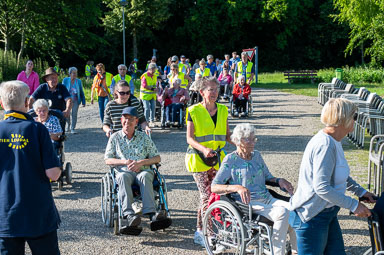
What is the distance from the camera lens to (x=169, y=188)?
8039 millimetres

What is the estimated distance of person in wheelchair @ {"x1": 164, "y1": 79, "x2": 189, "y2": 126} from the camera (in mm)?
14188

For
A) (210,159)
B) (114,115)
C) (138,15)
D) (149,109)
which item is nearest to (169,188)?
(114,115)

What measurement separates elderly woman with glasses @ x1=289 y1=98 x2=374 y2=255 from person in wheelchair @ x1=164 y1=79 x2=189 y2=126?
34.7ft

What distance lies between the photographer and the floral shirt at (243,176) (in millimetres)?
4957

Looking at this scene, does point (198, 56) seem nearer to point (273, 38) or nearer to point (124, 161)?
point (273, 38)

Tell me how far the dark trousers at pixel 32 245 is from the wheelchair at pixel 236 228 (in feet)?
5.72

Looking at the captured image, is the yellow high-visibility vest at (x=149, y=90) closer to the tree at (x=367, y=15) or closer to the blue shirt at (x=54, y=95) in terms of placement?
the blue shirt at (x=54, y=95)

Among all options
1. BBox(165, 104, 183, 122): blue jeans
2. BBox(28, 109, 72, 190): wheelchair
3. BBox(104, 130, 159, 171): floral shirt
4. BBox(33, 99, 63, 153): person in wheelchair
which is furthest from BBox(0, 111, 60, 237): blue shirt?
BBox(165, 104, 183, 122): blue jeans

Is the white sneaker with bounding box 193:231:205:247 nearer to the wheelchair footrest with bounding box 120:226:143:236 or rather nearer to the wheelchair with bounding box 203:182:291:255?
the wheelchair with bounding box 203:182:291:255

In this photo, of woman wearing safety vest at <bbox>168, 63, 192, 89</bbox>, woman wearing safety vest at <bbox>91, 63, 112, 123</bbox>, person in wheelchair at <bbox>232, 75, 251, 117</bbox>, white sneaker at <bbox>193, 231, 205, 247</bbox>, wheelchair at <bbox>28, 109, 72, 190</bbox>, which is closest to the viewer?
white sneaker at <bbox>193, 231, 205, 247</bbox>

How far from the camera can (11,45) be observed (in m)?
42.5

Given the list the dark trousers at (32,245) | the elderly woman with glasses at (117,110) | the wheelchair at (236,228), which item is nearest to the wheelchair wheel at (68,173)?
the elderly woman with glasses at (117,110)

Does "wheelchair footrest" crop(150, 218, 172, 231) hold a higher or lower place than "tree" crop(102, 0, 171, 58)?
lower

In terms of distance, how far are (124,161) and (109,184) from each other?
0.32 meters
